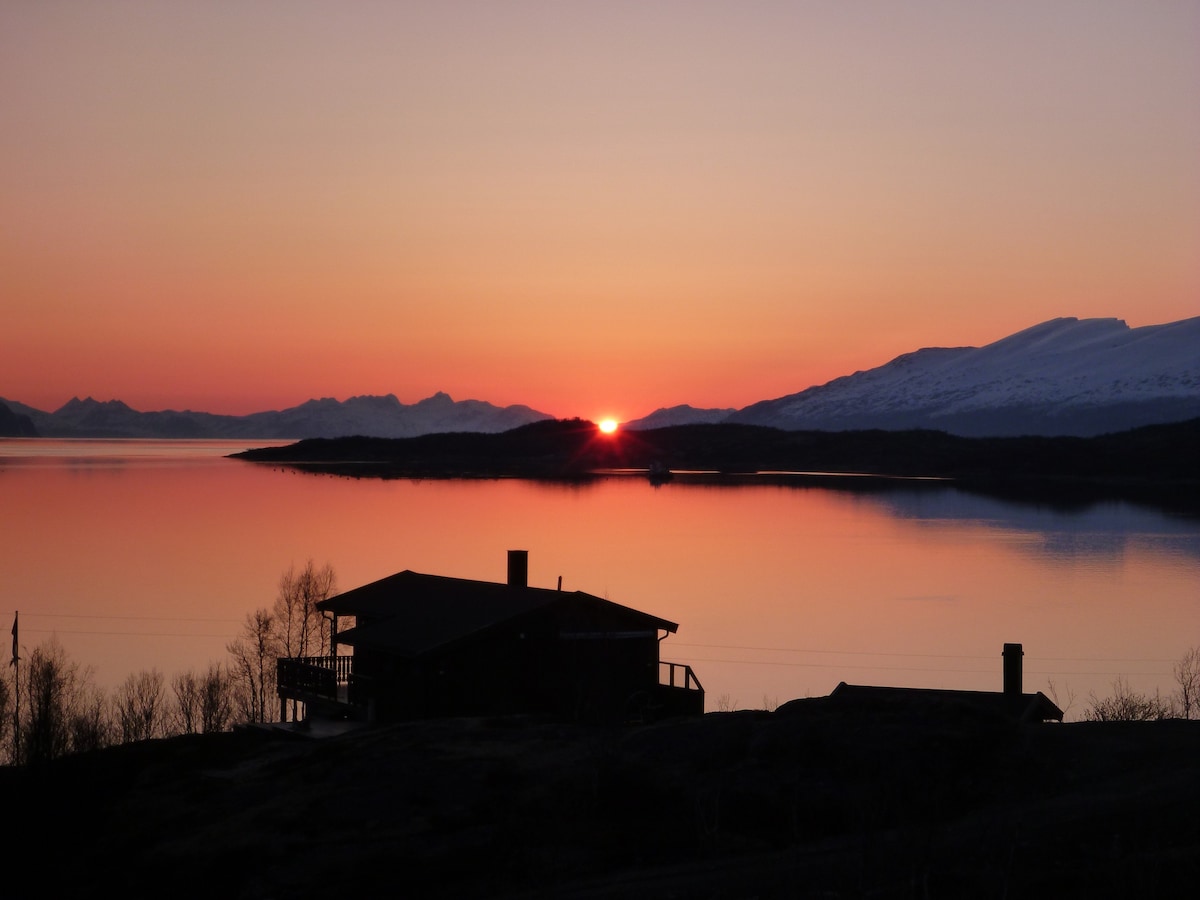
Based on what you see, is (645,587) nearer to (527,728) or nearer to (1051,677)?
(1051,677)

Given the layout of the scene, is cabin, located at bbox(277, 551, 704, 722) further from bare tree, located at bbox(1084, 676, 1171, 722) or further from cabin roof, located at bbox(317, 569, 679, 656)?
bare tree, located at bbox(1084, 676, 1171, 722)

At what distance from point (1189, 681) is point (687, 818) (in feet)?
129

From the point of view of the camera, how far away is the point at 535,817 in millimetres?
20688

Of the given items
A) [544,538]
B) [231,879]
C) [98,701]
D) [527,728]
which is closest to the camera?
[231,879]

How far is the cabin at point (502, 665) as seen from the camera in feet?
115

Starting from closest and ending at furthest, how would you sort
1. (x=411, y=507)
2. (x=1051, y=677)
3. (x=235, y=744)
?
(x=235, y=744) < (x=1051, y=677) < (x=411, y=507)

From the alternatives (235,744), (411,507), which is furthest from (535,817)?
(411,507)

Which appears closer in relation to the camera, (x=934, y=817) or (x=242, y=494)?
(x=934, y=817)

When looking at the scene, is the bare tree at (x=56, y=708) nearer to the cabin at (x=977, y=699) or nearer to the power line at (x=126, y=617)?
the power line at (x=126, y=617)

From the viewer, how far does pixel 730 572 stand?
91.9 m

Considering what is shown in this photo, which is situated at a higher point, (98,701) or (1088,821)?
(1088,821)

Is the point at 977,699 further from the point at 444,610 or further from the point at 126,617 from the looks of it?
the point at 126,617

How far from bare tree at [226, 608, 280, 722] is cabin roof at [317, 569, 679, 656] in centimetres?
1327

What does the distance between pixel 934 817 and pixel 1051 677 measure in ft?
139
